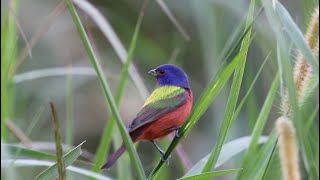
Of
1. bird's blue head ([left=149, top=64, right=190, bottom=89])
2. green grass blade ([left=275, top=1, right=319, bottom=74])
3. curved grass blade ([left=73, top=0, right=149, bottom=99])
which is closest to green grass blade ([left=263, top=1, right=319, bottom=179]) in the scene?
green grass blade ([left=275, top=1, right=319, bottom=74])

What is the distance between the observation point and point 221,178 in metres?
4.31

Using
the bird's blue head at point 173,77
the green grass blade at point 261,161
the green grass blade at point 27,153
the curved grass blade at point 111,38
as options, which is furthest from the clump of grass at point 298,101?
the curved grass blade at point 111,38

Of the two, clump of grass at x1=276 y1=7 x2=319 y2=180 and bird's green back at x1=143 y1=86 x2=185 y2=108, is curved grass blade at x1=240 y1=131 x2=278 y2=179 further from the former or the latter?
bird's green back at x1=143 y1=86 x2=185 y2=108

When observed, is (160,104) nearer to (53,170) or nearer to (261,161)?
(261,161)

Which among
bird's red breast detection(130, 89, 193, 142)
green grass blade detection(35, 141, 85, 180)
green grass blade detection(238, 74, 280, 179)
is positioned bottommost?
green grass blade detection(238, 74, 280, 179)

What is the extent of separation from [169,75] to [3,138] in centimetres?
63

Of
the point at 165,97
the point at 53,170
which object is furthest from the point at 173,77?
the point at 53,170

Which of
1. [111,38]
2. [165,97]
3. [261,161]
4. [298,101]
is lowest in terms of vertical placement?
[261,161]

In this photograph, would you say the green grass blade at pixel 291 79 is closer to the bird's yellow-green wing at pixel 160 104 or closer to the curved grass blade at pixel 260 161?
the curved grass blade at pixel 260 161

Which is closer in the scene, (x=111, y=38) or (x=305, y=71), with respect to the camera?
(x=305, y=71)

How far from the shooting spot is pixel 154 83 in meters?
4.25

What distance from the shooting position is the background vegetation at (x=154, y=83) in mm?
1518

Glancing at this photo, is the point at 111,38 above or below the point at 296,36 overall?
above

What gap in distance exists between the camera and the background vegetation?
1.52m
